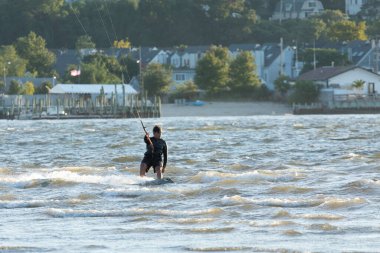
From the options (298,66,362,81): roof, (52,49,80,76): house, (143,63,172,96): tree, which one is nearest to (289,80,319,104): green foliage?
(298,66,362,81): roof

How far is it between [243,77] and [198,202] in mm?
102887

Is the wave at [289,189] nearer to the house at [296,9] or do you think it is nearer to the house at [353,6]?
the house at [296,9]

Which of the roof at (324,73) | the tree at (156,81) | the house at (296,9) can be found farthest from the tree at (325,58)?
the house at (296,9)

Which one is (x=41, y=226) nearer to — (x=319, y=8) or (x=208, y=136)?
(x=208, y=136)

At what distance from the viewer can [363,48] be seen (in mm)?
149625

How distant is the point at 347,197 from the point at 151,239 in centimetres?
659

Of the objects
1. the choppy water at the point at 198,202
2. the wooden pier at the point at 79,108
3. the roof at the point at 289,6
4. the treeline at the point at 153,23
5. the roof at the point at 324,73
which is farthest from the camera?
the roof at the point at 289,6

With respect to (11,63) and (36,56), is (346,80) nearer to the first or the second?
(11,63)

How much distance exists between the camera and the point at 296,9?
199000 mm

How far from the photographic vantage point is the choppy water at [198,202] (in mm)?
20578

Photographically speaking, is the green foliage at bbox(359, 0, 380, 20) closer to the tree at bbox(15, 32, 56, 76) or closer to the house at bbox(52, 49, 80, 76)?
the house at bbox(52, 49, 80, 76)

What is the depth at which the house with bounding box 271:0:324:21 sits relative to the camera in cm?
19485

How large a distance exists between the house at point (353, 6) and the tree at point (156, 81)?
66.9 m

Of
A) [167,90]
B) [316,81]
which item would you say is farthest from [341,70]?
[167,90]
